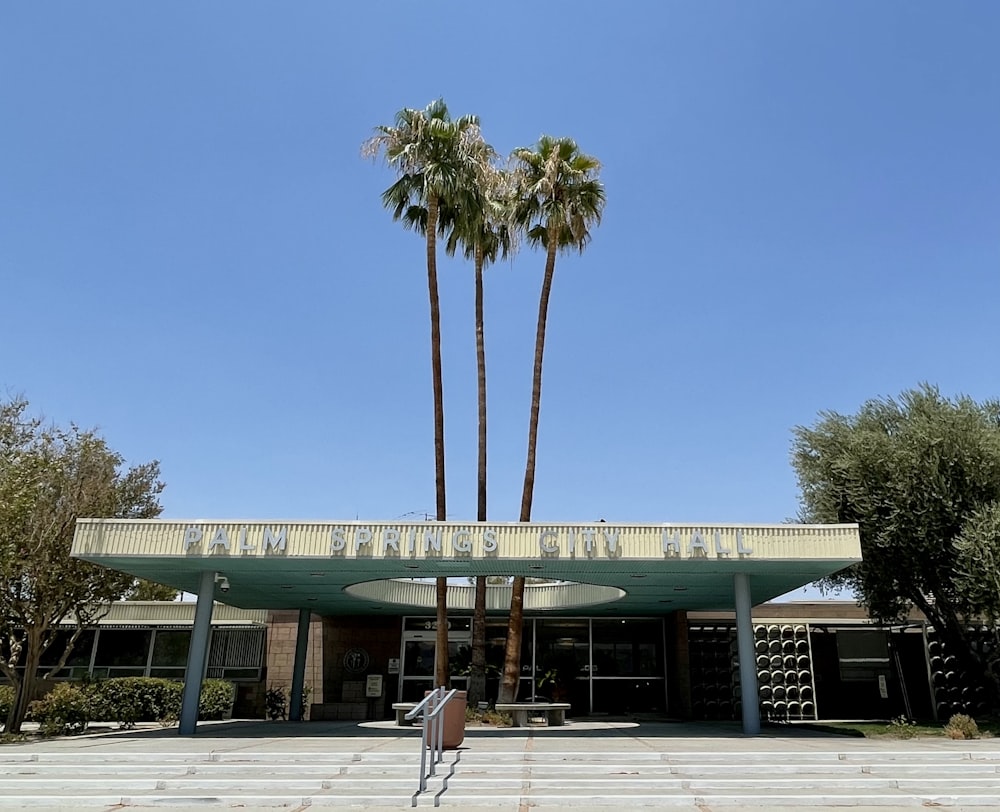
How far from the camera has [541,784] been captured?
9.22m

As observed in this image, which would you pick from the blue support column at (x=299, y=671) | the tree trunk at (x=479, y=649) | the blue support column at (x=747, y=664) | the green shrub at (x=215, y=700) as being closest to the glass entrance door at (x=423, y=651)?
the blue support column at (x=299, y=671)

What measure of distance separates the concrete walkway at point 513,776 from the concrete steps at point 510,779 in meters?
0.02

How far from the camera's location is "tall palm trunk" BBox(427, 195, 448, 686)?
792 inches

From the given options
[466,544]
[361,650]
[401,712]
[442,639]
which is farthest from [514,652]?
[361,650]

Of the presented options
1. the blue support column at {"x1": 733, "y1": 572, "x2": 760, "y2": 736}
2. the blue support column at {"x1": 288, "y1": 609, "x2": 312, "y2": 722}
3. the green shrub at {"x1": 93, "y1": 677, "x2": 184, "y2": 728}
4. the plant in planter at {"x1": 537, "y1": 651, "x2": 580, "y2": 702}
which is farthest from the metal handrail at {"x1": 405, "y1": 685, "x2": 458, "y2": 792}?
the plant in planter at {"x1": 537, "y1": 651, "x2": 580, "y2": 702}

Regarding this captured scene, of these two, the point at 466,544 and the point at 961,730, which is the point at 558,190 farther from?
the point at 961,730

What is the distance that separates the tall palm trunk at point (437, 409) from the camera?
20.1 metres

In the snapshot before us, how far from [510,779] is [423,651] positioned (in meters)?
17.5

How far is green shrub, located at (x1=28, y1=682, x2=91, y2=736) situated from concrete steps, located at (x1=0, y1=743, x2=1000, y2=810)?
664 cm

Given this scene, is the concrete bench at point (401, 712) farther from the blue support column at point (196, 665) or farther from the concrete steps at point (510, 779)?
the concrete steps at point (510, 779)

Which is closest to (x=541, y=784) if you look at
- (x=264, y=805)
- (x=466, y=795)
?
(x=466, y=795)

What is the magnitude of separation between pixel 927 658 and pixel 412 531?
18.7 m

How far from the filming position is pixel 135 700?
2122cm

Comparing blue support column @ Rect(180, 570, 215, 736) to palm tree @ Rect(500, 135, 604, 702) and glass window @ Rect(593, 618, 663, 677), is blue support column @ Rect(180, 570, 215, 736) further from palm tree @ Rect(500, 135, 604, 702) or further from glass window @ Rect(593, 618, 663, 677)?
glass window @ Rect(593, 618, 663, 677)
